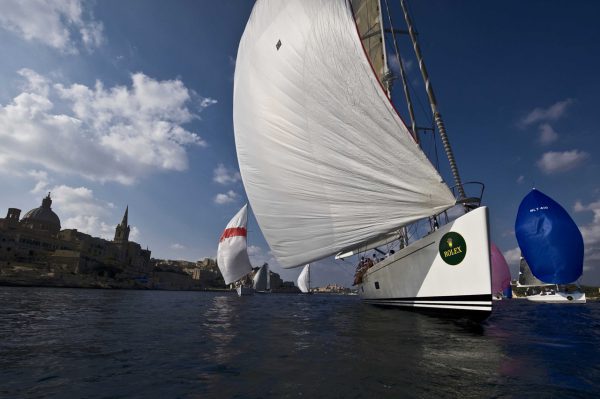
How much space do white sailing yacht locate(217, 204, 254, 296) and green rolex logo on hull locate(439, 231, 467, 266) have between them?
40103 mm

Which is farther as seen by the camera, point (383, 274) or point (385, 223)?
point (383, 274)

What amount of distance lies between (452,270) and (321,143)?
5.91 meters

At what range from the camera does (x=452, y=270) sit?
9.49 m

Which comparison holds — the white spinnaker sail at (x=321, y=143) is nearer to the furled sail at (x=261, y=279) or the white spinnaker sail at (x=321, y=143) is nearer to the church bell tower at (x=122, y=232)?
the furled sail at (x=261, y=279)

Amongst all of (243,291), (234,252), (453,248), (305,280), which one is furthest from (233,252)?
(305,280)

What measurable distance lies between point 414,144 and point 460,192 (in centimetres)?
229

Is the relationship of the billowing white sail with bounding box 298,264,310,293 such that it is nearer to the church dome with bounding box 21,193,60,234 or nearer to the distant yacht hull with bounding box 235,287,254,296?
the distant yacht hull with bounding box 235,287,254,296

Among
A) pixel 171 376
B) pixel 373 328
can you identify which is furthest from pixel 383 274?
pixel 171 376

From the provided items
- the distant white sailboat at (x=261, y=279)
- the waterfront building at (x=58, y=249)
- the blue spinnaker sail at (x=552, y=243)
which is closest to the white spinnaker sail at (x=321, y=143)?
the blue spinnaker sail at (x=552, y=243)

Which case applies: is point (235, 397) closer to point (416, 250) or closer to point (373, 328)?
point (373, 328)

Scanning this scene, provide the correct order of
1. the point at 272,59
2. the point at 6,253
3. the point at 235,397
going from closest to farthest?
the point at 235,397, the point at 272,59, the point at 6,253

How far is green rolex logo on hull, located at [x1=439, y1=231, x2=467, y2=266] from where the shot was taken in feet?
30.2

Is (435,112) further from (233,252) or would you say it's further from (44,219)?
(44,219)

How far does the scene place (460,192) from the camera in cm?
995
